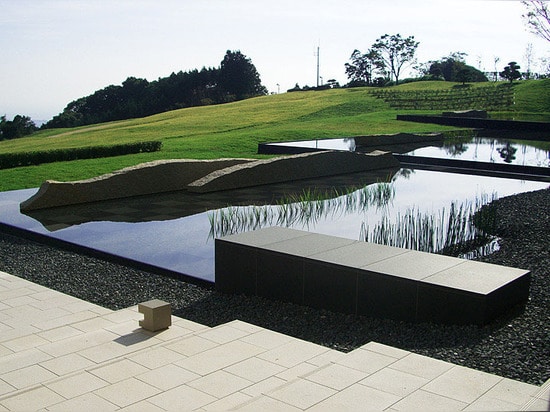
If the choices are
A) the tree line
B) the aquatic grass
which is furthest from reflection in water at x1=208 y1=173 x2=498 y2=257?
the tree line

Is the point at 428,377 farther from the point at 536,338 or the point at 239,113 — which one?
the point at 239,113

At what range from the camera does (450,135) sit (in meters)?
22.5

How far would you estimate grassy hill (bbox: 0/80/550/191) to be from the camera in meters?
14.9

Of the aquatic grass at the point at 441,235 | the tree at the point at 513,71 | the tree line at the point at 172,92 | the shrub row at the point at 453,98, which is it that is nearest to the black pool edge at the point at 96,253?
the aquatic grass at the point at 441,235

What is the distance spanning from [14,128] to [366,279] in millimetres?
49026

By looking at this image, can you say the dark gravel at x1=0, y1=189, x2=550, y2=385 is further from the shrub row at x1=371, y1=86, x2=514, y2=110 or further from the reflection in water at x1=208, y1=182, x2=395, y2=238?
the shrub row at x1=371, y1=86, x2=514, y2=110

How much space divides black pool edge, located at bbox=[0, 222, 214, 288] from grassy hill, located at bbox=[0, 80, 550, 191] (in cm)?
444

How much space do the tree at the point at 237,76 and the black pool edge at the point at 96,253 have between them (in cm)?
5152

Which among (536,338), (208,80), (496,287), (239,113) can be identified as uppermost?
(208,80)

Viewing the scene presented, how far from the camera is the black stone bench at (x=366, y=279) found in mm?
4430

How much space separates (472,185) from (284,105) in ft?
89.6

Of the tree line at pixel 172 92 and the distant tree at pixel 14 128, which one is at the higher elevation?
the tree line at pixel 172 92

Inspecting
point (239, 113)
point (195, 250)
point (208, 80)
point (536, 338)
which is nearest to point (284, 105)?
point (239, 113)

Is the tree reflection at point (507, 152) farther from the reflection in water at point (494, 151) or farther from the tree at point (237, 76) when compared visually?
the tree at point (237, 76)
